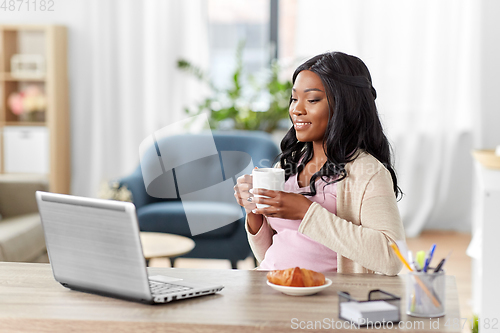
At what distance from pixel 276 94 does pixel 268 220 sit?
286cm

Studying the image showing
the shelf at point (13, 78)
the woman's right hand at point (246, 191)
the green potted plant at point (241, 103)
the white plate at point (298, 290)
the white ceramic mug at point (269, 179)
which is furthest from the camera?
the shelf at point (13, 78)

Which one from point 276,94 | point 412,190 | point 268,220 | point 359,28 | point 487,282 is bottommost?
point 412,190

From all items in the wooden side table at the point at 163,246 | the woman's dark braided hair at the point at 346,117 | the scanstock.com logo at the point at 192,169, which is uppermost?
the woman's dark braided hair at the point at 346,117

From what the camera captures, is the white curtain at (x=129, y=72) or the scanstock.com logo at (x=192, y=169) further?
the white curtain at (x=129, y=72)

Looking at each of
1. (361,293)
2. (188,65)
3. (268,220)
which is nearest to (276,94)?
(188,65)

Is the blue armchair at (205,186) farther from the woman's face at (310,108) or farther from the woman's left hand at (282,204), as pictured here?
the woman's left hand at (282,204)

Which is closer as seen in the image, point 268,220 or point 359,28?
point 268,220

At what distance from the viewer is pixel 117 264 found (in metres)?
0.97

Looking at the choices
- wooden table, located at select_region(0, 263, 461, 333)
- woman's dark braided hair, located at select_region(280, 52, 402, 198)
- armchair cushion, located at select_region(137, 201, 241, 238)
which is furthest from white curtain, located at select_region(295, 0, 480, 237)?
wooden table, located at select_region(0, 263, 461, 333)

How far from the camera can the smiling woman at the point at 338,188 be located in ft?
3.92

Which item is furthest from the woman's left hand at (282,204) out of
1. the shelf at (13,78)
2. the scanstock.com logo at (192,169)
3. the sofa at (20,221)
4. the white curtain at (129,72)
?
the shelf at (13,78)

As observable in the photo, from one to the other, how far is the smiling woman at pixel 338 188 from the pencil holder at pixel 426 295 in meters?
0.25

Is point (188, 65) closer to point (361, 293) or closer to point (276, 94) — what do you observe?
point (276, 94)

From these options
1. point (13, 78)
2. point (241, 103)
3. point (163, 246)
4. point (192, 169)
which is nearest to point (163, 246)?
point (163, 246)
